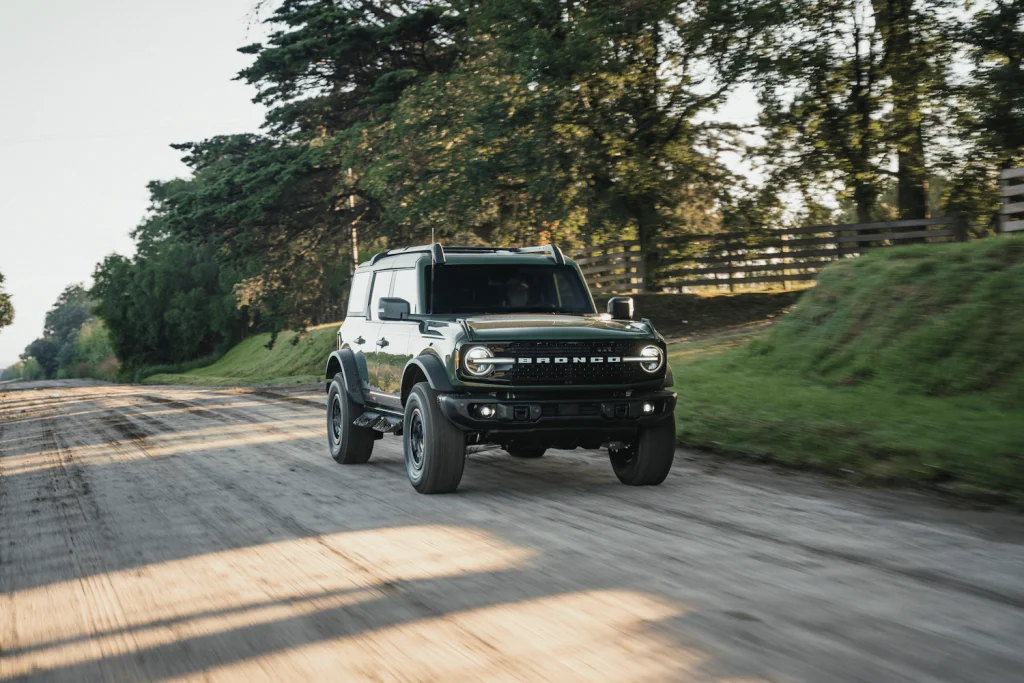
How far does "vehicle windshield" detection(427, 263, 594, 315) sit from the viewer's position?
9852mm

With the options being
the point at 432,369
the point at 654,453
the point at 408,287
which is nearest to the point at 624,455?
the point at 654,453

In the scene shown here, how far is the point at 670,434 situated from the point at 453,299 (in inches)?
92.8

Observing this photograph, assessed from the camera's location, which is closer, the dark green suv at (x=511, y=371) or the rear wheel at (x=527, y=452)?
Answer: the dark green suv at (x=511, y=371)

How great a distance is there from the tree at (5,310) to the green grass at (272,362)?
99.8 feet

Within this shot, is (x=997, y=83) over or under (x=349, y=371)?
over

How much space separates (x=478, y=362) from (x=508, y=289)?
1.90 metres

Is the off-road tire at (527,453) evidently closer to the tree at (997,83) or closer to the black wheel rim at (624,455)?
the black wheel rim at (624,455)

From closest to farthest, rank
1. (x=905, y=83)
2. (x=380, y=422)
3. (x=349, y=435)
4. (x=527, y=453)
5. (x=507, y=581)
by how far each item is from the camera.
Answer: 1. (x=507, y=581)
2. (x=380, y=422)
3. (x=349, y=435)
4. (x=527, y=453)
5. (x=905, y=83)

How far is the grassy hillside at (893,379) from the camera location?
9227 millimetres

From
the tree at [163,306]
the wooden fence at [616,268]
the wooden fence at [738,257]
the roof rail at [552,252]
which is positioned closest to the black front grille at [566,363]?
the roof rail at [552,252]

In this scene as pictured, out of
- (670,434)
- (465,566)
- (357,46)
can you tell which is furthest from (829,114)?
(465,566)

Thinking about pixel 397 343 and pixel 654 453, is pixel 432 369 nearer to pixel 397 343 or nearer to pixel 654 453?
pixel 397 343

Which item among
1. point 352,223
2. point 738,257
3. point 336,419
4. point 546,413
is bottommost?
point 336,419

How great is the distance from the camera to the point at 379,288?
11.1 meters
